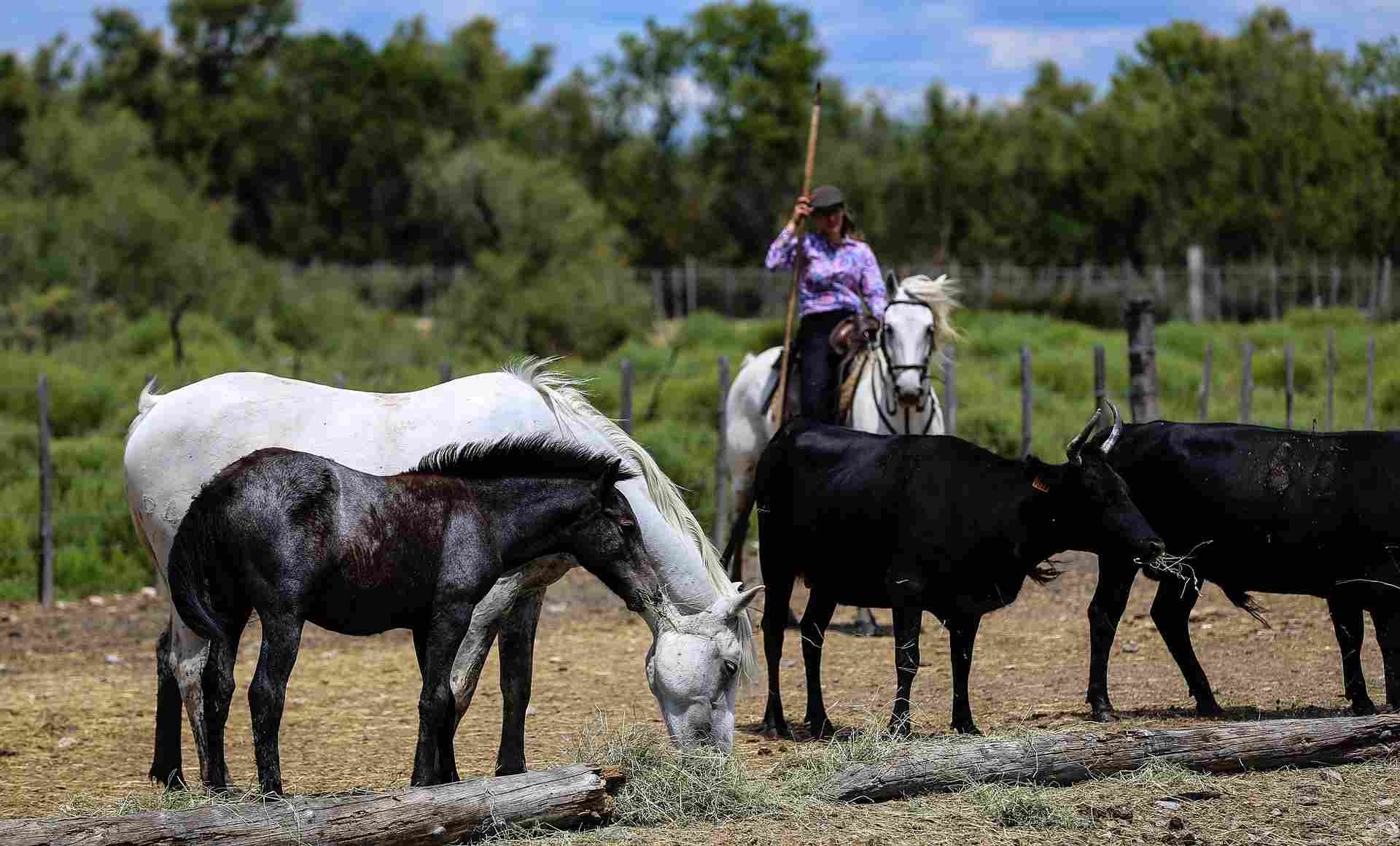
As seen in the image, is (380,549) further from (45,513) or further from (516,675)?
(45,513)

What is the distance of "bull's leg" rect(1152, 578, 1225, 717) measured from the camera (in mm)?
6992

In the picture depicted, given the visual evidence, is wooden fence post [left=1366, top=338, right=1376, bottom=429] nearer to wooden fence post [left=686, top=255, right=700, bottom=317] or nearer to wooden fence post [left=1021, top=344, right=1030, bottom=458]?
wooden fence post [left=1021, top=344, right=1030, bottom=458]

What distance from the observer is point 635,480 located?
5.99m

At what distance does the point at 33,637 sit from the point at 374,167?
43734 mm

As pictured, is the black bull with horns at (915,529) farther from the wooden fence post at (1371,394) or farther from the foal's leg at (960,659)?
the wooden fence post at (1371,394)

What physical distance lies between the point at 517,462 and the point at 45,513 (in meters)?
7.59

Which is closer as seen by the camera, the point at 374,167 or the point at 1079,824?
the point at 1079,824

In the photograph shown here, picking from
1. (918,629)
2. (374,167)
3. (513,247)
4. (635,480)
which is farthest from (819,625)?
(374,167)

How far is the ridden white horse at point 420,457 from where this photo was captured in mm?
5836

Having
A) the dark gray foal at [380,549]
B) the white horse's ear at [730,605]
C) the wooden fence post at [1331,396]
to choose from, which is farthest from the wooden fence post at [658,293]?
the dark gray foal at [380,549]

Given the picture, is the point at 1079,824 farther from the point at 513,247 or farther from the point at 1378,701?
the point at 513,247

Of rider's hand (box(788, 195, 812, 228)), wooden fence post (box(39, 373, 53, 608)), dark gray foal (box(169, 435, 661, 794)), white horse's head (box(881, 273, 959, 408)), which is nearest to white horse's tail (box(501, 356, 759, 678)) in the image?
dark gray foal (box(169, 435, 661, 794))

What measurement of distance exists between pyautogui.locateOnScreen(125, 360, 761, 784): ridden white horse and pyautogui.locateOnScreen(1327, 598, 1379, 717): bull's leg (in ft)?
9.88

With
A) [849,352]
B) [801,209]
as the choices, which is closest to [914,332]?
[849,352]
